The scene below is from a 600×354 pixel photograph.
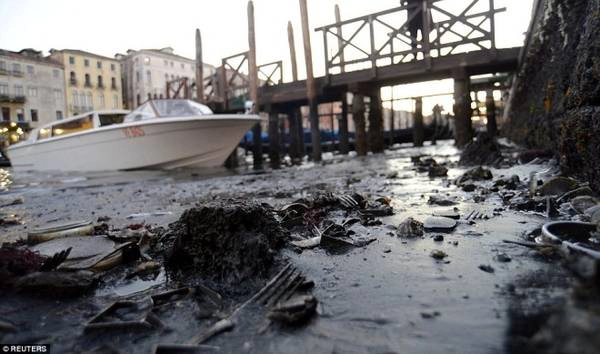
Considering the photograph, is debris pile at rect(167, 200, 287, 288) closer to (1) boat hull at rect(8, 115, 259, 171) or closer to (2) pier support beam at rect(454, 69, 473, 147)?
(1) boat hull at rect(8, 115, 259, 171)

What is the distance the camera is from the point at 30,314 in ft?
5.06

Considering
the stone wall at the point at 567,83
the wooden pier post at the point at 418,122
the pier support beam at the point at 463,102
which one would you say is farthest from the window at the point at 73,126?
the wooden pier post at the point at 418,122

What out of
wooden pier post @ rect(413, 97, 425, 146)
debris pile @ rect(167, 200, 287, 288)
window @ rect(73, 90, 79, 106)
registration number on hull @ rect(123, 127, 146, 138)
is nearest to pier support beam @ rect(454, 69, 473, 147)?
wooden pier post @ rect(413, 97, 425, 146)

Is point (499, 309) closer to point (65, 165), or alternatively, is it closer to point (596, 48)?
point (596, 48)

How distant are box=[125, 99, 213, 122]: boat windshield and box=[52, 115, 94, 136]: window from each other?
1.88 metres

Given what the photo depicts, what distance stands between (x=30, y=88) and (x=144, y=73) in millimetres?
16627

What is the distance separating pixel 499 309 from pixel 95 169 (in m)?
13.6

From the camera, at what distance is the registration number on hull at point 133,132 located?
1107 centimetres

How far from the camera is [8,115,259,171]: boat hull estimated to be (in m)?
11.1

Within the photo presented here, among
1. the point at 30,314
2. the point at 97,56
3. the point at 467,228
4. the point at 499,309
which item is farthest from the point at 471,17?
the point at 97,56

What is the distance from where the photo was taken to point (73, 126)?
505 inches

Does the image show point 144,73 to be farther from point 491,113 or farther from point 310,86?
point 491,113

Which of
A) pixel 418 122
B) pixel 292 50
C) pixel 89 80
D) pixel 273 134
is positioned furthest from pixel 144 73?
pixel 418 122

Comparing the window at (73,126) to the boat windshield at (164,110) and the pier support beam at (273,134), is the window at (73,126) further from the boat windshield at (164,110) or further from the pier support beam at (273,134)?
the pier support beam at (273,134)
